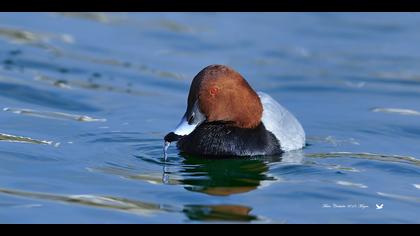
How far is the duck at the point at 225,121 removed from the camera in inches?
320

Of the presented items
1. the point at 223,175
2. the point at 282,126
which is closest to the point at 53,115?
the point at 282,126

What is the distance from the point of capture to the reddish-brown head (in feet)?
26.6

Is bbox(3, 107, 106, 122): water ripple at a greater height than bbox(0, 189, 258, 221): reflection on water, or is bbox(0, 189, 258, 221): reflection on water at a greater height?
bbox(3, 107, 106, 122): water ripple

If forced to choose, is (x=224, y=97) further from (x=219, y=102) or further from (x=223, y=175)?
(x=223, y=175)

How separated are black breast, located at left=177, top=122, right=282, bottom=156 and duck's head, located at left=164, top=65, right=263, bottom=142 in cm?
7

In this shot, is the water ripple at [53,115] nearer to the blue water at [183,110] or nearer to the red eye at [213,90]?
the blue water at [183,110]

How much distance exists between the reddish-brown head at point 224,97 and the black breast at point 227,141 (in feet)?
0.25

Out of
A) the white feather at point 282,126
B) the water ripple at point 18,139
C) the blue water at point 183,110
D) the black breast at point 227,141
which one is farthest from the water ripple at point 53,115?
the white feather at point 282,126

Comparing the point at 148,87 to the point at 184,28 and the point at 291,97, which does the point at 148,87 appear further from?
the point at 184,28

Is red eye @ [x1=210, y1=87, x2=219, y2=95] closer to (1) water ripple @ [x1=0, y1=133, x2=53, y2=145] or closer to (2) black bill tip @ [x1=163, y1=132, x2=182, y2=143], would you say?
(2) black bill tip @ [x1=163, y1=132, x2=182, y2=143]

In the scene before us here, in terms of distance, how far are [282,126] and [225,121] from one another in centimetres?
58

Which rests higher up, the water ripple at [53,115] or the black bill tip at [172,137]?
the water ripple at [53,115]

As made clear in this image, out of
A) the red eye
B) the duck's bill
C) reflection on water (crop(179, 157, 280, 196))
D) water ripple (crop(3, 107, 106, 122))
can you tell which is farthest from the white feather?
water ripple (crop(3, 107, 106, 122))

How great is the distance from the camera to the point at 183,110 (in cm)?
1062
